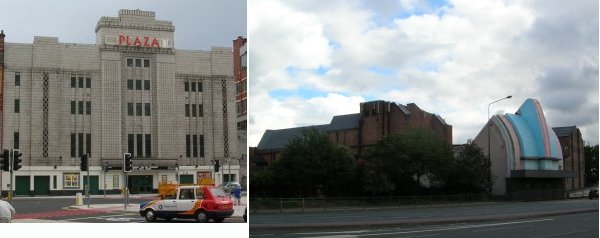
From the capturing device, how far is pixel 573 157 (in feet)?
77.0

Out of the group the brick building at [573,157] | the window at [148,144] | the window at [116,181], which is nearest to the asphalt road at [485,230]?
the brick building at [573,157]

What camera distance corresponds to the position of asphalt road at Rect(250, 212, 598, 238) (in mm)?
14977

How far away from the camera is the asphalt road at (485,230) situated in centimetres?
1498

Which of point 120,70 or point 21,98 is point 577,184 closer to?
point 120,70

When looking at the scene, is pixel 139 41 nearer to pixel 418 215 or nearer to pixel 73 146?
pixel 73 146

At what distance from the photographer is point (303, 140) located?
2761cm

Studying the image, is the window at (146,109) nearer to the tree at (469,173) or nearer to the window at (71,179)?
the window at (71,179)

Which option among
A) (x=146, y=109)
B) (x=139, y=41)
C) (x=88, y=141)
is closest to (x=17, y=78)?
(x=88, y=141)

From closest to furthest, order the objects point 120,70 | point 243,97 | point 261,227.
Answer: point 261,227
point 243,97
point 120,70

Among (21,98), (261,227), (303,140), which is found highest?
(21,98)

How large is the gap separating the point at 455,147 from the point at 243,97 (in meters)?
11.1

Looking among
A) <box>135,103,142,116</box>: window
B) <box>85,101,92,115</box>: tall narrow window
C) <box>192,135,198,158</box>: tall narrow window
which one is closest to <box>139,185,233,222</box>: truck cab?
<box>192,135,198,158</box>: tall narrow window

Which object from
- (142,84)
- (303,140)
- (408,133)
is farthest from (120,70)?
(408,133)

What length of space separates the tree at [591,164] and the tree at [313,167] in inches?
344
